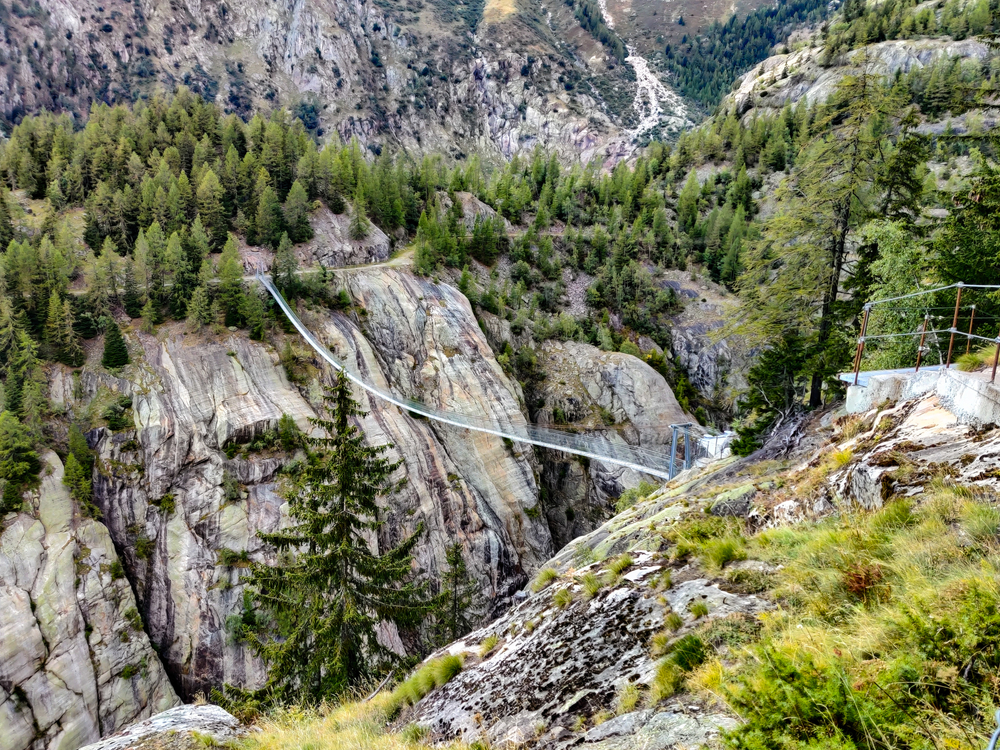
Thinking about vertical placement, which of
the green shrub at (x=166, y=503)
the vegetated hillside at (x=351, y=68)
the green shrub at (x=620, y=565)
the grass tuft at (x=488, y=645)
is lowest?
the green shrub at (x=166, y=503)

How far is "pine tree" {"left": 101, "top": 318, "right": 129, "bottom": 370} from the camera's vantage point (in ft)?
86.7

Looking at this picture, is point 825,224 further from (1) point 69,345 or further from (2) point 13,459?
(1) point 69,345

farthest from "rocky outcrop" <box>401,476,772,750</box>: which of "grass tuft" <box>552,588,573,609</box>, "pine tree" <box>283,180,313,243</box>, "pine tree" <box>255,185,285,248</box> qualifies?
"pine tree" <box>283,180,313,243</box>

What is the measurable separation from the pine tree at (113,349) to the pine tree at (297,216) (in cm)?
1395

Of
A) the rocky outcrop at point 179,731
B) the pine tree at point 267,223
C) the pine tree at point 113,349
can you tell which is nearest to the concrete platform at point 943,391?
the rocky outcrop at point 179,731

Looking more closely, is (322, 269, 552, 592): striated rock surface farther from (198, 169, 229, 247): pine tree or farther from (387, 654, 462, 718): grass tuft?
(387, 654, 462, 718): grass tuft

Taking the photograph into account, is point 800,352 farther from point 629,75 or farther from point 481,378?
point 629,75

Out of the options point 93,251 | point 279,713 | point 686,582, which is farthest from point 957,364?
point 93,251

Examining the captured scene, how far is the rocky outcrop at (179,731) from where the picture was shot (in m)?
5.33

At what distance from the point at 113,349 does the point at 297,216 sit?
15981 millimetres

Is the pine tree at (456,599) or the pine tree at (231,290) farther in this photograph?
the pine tree at (231,290)

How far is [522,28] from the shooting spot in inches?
5615

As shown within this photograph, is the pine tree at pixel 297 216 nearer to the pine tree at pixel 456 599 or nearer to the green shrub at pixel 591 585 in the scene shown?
the pine tree at pixel 456 599

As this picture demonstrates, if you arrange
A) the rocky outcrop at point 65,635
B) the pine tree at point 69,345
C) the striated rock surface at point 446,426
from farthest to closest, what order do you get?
the striated rock surface at point 446,426 < the pine tree at point 69,345 < the rocky outcrop at point 65,635
